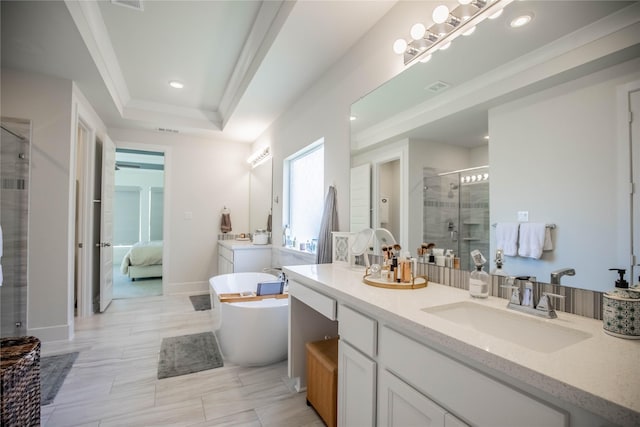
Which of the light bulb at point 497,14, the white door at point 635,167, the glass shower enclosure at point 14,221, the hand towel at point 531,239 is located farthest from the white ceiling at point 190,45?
the hand towel at point 531,239

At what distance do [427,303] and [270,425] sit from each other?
4.00 feet

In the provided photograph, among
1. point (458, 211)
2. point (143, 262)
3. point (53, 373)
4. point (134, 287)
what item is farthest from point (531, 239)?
point (143, 262)

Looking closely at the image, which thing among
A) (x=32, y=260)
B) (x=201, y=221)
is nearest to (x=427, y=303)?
(x=32, y=260)

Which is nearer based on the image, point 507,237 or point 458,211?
point 507,237

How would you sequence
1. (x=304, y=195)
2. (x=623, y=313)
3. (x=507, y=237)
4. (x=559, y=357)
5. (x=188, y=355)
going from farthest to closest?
(x=304, y=195) → (x=188, y=355) → (x=507, y=237) → (x=623, y=313) → (x=559, y=357)

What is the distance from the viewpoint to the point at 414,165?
1.76 metres

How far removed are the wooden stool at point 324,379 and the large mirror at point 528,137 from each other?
824 millimetres

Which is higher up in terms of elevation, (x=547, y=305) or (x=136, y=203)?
(x=136, y=203)

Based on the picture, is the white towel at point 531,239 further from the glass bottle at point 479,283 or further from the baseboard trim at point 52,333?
the baseboard trim at point 52,333

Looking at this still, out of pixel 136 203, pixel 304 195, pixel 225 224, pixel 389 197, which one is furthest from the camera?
pixel 136 203

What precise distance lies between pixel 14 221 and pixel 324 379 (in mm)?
2967

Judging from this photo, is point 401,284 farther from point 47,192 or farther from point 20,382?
point 47,192

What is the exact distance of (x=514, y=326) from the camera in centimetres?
111

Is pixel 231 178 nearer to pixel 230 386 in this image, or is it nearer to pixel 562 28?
pixel 230 386
